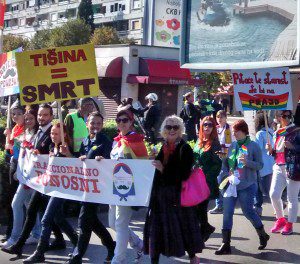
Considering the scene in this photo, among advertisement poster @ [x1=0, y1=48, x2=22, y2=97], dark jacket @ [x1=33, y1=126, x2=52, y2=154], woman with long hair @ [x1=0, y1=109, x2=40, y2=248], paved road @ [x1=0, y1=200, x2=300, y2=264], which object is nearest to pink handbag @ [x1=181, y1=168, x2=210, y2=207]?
paved road @ [x1=0, y1=200, x2=300, y2=264]

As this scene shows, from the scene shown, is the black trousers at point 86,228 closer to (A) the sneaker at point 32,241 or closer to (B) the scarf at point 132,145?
(B) the scarf at point 132,145

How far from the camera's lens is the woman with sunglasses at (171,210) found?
5.65m

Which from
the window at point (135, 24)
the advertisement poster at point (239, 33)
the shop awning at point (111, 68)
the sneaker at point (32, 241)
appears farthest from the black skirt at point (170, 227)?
the window at point (135, 24)

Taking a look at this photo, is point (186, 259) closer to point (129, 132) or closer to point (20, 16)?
point (129, 132)

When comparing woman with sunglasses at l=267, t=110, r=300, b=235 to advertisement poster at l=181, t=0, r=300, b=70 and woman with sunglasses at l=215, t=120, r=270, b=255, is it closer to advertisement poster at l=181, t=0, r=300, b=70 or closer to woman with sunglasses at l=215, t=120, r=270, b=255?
woman with sunglasses at l=215, t=120, r=270, b=255

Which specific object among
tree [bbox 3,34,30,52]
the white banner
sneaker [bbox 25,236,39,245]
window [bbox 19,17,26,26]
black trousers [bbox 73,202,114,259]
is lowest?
sneaker [bbox 25,236,39,245]

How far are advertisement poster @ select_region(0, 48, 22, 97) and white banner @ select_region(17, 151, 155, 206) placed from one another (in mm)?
1928

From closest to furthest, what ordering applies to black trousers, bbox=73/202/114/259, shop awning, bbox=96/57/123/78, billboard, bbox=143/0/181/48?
black trousers, bbox=73/202/114/259, billboard, bbox=143/0/181/48, shop awning, bbox=96/57/123/78

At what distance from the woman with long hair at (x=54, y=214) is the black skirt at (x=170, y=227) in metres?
1.23

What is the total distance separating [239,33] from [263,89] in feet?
14.9

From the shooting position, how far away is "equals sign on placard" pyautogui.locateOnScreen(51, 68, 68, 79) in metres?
6.59

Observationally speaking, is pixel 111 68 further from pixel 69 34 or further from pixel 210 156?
pixel 69 34

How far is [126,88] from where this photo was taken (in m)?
24.7

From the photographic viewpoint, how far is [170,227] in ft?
18.6
